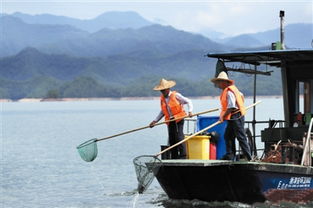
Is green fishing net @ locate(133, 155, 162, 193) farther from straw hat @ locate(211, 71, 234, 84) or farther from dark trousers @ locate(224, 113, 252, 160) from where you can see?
straw hat @ locate(211, 71, 234, 84)

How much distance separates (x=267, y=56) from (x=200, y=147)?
2367 mm

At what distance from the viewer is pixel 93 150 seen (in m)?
15.3

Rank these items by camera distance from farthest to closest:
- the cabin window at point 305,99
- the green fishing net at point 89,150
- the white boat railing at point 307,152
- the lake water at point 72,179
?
the lake water at point 72,179
the cabin window at point 305,99
the green fishing net at point 89,150
the white boat railing at point 307,152

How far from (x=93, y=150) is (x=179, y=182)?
1938 millimetres

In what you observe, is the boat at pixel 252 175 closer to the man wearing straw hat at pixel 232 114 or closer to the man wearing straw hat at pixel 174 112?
the man wearing straw hat at pixel 232 114

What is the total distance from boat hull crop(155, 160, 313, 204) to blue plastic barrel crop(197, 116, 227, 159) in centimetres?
83

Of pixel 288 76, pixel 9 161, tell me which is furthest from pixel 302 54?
pixel 9 161

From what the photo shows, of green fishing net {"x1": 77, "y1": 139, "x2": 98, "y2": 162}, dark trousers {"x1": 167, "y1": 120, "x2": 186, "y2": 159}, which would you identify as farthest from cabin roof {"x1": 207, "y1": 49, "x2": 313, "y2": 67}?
green fishing net {"x1": 77, "y1": 139, "x2": 98, "y2": 162}

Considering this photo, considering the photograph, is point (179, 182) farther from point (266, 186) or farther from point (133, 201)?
point (133, 201)

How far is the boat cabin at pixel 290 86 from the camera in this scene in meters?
15.4

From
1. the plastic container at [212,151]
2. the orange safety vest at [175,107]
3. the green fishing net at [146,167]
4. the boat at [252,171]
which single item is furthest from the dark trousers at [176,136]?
the green fishing net at [146,167]

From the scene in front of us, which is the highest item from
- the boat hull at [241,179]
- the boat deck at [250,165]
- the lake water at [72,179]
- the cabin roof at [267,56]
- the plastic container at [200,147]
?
the cabin roof at [267,56]

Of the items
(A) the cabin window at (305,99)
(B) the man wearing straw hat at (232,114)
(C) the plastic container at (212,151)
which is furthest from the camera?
(A) the cabin window at (305,99)

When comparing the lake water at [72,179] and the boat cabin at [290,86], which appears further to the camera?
the lake water at [72,179]
